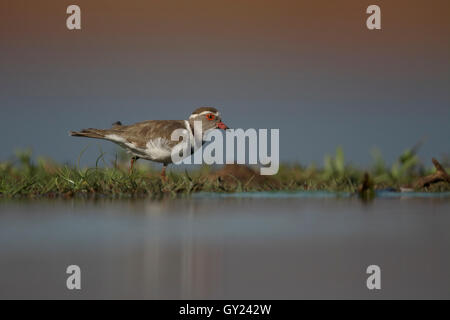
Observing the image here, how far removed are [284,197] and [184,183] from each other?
1876 mm

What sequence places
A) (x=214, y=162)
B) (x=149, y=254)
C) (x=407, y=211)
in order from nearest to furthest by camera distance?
(x=149, y=254), (x=407, y=211), (x=214, y=162)

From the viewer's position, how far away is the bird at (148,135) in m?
11.6

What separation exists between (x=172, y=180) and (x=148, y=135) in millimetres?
1006

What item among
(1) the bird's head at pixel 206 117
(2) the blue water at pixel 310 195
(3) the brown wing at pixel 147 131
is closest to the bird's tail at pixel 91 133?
(3) the brown wing at pixel 147 131

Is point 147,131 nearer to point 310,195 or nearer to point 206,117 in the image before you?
point 206,117

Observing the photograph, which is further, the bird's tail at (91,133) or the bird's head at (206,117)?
the bird's head at (206,117)

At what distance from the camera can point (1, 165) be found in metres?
12.6

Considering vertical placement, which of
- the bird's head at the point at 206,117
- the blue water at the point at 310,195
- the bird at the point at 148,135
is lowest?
the blue water at the point at 310,195

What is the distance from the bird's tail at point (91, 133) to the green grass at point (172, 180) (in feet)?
1.87

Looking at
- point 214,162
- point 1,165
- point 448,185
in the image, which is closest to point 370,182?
point 448,185

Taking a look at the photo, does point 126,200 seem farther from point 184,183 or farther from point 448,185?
point 448,185

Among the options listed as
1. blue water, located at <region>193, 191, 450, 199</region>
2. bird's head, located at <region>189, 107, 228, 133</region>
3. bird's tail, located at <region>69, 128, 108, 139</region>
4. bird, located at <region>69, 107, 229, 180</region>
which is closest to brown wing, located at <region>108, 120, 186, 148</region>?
bird, located at <region>69, 107, 229, 180</region>

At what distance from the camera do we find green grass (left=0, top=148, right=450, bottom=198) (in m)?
10.8

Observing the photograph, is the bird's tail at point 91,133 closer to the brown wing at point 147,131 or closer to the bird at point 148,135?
the bird at point 148,135
